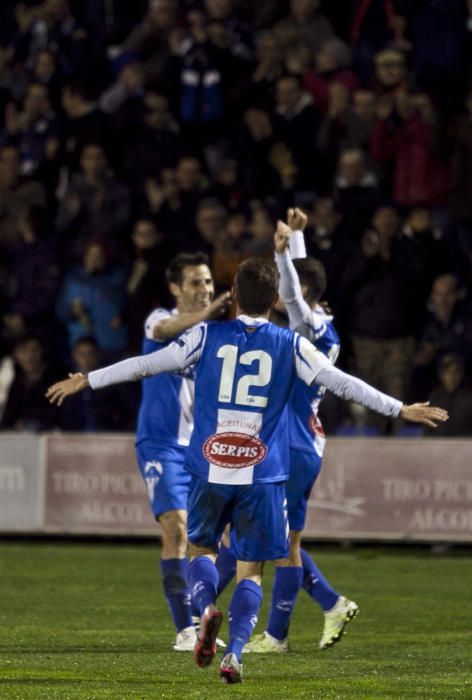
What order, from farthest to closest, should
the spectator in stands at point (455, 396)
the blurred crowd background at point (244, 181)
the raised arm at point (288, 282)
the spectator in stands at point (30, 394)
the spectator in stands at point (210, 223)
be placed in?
the spectator in stands at point (30, 394) → the spectator in stands at point (210, 223) → the blurred crowd background at point (244, 181) → the spectator in stands at point (455, 396) → the raised arm at point (288, 282)

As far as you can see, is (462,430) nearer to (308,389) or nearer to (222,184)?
(222,184)

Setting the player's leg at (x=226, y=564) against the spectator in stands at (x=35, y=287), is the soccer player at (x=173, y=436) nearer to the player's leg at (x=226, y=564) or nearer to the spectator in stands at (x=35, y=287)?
the player's leg at (x=226, y=564)

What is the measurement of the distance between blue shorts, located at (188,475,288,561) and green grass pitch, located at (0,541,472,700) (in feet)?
1.97

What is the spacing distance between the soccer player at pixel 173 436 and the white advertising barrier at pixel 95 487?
21.1 feet

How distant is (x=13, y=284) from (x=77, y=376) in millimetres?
10932

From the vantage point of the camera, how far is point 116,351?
57.5 feet

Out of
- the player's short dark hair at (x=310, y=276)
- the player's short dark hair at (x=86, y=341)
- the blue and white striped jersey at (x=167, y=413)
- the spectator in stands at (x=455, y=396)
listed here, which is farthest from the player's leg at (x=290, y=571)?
the player's short dark hair at (x=86, y=341)

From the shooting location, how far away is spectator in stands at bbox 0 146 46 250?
19.4 m

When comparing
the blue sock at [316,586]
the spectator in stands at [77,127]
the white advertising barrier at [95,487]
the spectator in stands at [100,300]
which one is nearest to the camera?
the blue sock at [316,586]

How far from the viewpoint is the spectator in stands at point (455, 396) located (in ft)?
50.3

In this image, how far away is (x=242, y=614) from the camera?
25.0 ft

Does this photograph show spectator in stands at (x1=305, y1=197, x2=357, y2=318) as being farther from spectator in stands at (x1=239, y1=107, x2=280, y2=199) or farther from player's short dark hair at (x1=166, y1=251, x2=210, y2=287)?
player's short dark hair at (x1=166, y1=251, x2=210, y2=287)

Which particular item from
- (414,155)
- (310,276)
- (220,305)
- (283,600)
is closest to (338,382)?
(220,305)

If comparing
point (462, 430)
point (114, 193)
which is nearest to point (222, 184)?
point (114, 193)
